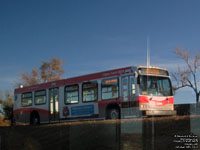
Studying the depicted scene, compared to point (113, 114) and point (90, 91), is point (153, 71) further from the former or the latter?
point (90, 91)

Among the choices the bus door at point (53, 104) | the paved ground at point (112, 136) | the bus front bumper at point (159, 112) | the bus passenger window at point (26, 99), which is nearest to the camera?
the paved ground at point (112, 136)

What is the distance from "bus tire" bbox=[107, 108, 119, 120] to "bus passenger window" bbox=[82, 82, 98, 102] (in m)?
1.32

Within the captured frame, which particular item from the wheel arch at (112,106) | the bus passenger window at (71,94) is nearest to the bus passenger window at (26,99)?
the bus passenger window at (71,94)

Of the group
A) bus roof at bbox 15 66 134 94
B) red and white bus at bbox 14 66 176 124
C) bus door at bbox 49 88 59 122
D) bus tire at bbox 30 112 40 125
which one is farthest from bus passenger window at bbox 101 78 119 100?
bus tire at bbox 30 112 40 125

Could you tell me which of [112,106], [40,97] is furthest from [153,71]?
[40,97]

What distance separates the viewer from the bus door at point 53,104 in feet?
76.9

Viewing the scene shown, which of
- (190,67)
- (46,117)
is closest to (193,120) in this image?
(46,117)

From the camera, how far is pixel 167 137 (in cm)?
1067

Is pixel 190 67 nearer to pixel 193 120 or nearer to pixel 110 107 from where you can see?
pixel 110 107

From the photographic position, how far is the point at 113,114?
63.1ft

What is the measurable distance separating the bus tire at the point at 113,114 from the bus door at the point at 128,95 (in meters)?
0.60

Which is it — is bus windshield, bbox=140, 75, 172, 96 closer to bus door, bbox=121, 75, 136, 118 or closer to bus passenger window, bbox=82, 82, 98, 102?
bus door, bbox=121, 75, 136, 118

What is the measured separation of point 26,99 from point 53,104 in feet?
12.2

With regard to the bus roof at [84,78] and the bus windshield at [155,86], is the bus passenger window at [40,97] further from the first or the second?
the bus windshield at [155,86]
